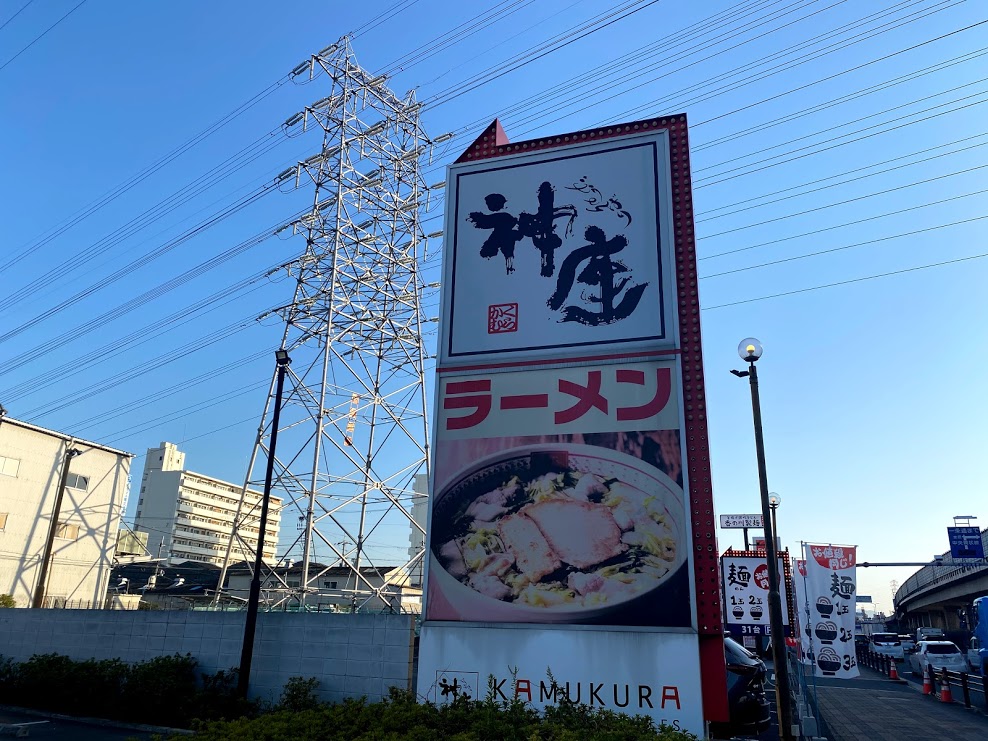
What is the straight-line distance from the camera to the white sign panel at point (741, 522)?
3253 centimetres

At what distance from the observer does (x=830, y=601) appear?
17.6m

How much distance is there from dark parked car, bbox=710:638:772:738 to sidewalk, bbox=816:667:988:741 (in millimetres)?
2210

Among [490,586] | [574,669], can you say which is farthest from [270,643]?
[574,669]

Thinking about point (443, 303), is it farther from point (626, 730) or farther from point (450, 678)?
point (626, 730)

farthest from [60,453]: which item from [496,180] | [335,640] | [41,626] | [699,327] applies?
[699,327]

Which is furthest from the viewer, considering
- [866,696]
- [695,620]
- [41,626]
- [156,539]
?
[156,539]

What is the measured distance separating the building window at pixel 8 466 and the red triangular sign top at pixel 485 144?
1399 inches

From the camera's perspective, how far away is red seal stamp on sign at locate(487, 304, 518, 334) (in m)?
15.2

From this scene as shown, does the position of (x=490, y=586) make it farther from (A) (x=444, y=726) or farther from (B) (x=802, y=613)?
(B) (x=802, y=613)

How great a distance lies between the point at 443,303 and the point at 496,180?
3242 millimetres

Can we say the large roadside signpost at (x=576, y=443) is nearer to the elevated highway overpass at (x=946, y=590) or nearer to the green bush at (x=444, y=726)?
the green bush at (x=444, y=726)

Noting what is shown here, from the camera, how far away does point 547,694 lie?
41.3ft

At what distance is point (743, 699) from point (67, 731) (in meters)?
15.2

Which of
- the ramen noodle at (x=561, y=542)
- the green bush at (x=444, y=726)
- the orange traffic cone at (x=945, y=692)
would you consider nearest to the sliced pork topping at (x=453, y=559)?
the ramen noodle at (x=561, y=542)
